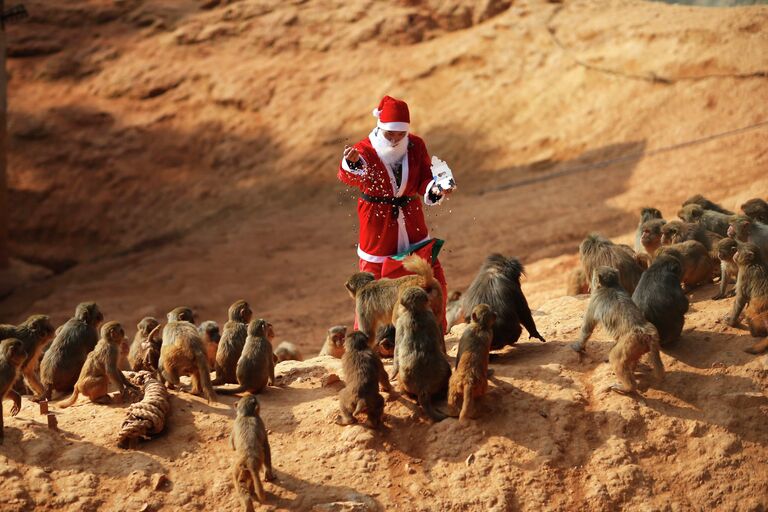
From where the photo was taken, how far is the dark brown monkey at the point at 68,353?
8.47 m

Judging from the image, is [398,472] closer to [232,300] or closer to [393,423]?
[393,423]

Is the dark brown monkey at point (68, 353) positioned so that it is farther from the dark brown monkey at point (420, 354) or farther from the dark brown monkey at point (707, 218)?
the dark brown monkey at point (707, 218)

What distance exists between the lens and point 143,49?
23125 millimetres

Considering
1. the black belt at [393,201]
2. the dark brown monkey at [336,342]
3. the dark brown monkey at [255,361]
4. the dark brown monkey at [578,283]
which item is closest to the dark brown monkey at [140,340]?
the dark brown monkey at [255,361]

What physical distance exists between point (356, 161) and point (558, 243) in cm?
681

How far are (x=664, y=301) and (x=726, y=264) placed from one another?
1.34m

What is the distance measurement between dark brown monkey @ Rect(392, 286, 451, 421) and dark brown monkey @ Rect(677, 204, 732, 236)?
13.2 feet

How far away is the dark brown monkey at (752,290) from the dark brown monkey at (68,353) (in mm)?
5616

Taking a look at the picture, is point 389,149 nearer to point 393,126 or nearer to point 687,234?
point 393,126

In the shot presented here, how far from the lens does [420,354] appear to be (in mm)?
7602

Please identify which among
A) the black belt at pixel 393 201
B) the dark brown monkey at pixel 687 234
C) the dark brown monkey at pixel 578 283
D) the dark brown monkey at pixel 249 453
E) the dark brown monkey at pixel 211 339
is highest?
the black belt at pixel 393 201

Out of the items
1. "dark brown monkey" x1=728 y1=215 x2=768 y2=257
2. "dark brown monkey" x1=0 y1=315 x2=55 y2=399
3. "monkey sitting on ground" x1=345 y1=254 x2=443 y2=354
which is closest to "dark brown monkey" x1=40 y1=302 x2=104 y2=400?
"dark brown monkey" x1=0 y1=315 x2=55 y2=399

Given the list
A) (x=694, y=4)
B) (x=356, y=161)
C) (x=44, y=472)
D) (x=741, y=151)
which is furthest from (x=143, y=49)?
(x=44, y=472)

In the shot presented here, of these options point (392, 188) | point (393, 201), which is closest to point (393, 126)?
point (392, 188)
